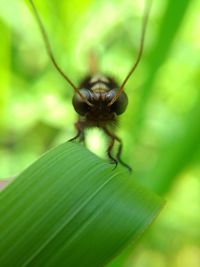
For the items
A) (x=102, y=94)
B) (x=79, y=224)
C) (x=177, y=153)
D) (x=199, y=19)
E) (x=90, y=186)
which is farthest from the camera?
(x=199, y=19)

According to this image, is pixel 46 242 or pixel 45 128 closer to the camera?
pixel 46 242

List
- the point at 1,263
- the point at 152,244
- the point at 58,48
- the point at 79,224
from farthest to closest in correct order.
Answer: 1. the point at 58,48
2. the point at 152,244
3. the point at 79,224
4. the point at 1,263

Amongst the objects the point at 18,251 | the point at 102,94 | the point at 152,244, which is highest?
the point at 18,251

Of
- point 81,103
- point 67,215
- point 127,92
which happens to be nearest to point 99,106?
point 81,103

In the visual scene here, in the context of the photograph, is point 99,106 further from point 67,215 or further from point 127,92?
point 127,92

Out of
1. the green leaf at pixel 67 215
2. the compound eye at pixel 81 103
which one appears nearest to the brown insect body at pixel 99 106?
the compound eye at pixel 81 103

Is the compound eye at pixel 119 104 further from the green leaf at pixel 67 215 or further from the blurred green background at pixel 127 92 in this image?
the blurred green background at pixel 127 92

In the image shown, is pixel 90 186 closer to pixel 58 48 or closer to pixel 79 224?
pixel 79 224

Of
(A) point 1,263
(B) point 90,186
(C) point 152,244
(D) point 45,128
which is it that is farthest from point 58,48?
(A) point 1,263
